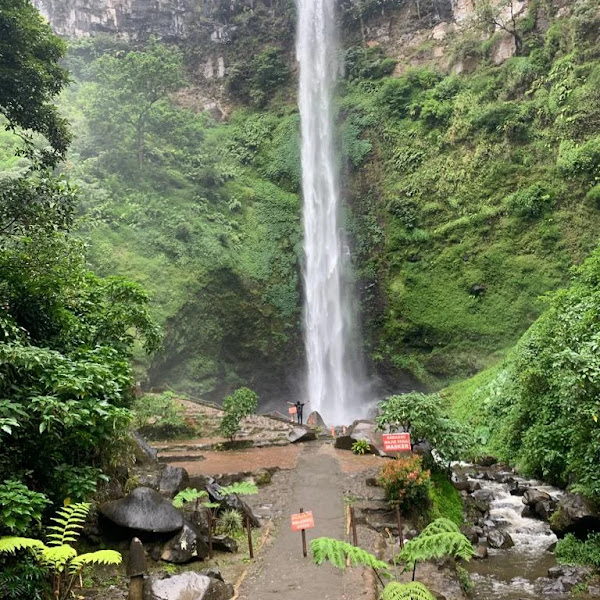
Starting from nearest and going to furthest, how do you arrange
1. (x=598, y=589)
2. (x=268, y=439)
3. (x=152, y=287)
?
(x=598, y=589)
(x=268, y=439)
(x=152, y=287)

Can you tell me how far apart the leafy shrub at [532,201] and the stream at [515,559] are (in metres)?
16.4

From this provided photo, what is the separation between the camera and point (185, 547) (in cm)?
661

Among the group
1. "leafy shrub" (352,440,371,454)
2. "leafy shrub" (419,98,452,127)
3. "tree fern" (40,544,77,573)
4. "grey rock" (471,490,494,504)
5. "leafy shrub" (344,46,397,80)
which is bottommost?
"grey rock" (471,490,494,504)

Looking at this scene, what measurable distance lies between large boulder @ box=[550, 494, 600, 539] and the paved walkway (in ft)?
13.8

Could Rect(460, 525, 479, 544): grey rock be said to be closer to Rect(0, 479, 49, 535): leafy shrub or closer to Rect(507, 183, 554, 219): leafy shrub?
Rect(0, 479, 49, 535): leafy shrub

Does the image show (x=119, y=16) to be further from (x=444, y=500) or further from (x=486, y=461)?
(x=444, y=500)

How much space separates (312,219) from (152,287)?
39.6 ft

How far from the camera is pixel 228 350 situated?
1068 inches

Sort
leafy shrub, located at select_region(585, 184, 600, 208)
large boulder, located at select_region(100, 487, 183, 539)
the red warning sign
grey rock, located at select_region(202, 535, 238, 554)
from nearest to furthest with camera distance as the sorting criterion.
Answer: the red warning sign → large boulder, located at select_region(100, 487, 183, 539) → grey rock, located at select_region(202, 535, 238, 554) → leafy shrub, located at select_region(585, 184, 600, 208)

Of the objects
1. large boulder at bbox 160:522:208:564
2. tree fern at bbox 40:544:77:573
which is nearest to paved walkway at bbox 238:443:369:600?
large boulder at bbox 160:522:208:564

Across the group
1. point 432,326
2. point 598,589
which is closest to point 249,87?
point 432,326

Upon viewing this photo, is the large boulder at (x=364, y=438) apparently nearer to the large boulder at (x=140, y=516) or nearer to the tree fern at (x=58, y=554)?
the large boulder at (x=140, y=516)

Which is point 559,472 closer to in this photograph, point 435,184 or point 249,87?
point 435,184

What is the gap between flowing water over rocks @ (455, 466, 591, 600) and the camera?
783cm
